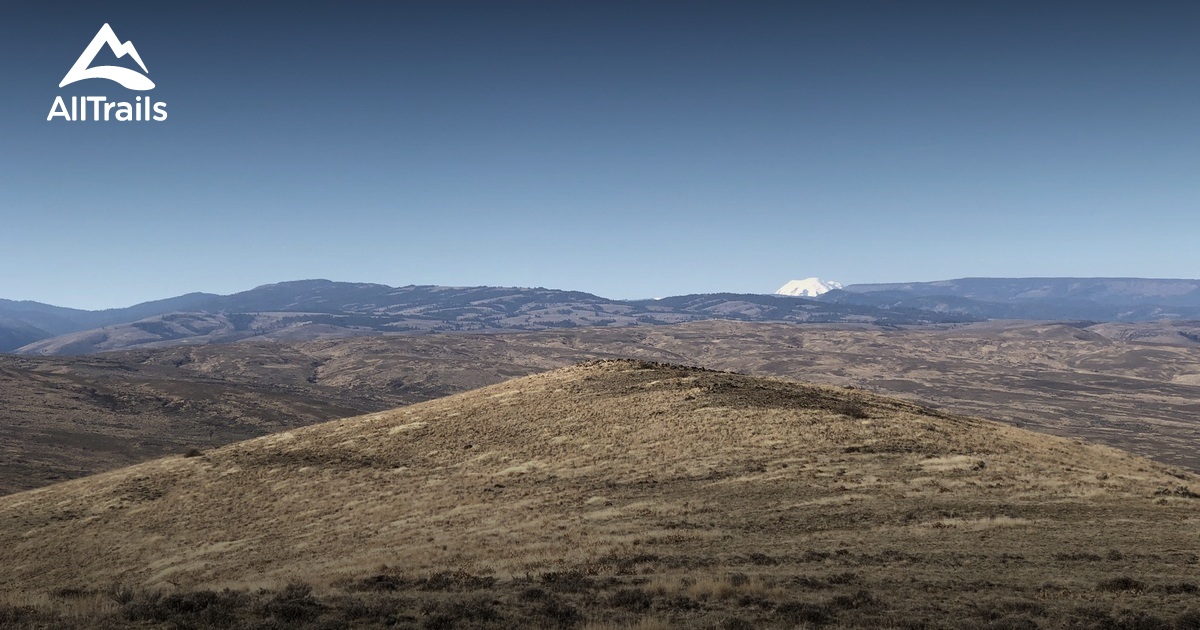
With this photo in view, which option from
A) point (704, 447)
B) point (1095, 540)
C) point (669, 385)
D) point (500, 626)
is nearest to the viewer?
point (500, 626)

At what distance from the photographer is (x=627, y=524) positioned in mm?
29406

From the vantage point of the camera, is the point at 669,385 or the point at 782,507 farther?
the point at 669,385

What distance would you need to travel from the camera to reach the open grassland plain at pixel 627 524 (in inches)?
708

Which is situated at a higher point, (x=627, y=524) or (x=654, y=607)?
(x=654, y=607)

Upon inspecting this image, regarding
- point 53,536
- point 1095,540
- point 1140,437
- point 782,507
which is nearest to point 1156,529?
point 1095,540

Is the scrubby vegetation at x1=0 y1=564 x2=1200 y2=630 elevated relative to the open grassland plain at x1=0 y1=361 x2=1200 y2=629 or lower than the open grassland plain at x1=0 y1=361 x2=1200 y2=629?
elevated

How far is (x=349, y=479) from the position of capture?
44.0m

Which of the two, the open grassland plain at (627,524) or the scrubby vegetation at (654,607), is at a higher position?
the scrubby vegetation at (654,607)

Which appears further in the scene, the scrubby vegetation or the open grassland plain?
the open grassland plain

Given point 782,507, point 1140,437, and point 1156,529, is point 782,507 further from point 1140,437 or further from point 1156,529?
point 1140,437

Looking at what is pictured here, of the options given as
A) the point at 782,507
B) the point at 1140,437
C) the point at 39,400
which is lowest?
the point at 1140,437

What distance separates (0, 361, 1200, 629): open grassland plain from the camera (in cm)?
1798

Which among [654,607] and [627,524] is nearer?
[654,607]

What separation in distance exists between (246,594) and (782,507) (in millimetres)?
19700
